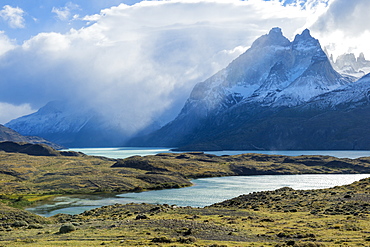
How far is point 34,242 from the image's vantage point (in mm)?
41500

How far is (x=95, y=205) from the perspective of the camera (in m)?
107

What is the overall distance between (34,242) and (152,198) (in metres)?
81.8

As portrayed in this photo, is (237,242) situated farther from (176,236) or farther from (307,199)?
(307,199)

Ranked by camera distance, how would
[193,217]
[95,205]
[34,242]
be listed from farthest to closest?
[95,205] < [193,217] < [34,242]

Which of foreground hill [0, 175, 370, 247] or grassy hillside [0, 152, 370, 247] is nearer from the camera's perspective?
foreground hill [0, 175, 370, 247]

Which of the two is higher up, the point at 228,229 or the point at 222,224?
the point at 228,229

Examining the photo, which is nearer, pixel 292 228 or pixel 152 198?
pixel 292 228

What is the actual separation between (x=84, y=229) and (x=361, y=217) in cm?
3571

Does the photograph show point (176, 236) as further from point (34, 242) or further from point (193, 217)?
point (193, 217)

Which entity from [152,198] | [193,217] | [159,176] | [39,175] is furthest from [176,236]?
[39,175]

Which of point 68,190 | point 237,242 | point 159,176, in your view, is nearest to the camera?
point 237,242

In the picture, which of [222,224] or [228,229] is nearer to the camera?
[228,229]

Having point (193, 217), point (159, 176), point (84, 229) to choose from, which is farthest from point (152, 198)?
point (84, 229)

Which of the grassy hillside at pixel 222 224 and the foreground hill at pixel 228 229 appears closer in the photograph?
the foreground hill at pixel 228 229
